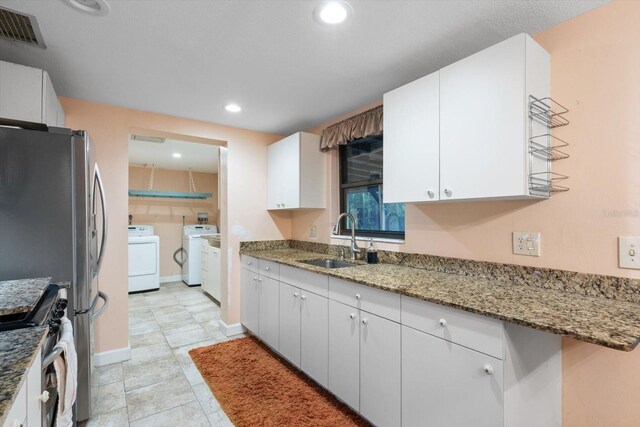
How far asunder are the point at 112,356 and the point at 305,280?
72.6 inches

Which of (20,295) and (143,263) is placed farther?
(143,263)

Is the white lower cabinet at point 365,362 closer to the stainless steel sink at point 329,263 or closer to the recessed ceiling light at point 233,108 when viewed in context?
the stainless steel sink at point 329,263

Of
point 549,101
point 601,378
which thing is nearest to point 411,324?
point 601,378

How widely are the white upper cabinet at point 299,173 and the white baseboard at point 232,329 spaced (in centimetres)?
132

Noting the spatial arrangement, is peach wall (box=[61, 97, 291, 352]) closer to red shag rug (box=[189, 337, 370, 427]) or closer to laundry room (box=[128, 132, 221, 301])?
red shag rug (box=[189, 337, 370, 427])

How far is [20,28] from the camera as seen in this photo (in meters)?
1.53

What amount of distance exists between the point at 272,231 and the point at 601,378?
283 centimetres

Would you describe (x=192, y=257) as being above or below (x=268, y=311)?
above

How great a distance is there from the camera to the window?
8.27 feet

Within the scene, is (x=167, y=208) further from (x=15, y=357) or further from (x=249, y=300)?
(x=15, y=357)

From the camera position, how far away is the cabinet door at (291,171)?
→ 9.61ft

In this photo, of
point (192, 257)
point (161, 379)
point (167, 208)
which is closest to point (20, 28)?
point (161, 379)

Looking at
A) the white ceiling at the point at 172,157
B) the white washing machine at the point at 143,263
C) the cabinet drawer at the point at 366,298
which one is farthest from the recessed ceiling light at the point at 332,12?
the white washing machine at the point at 143,263

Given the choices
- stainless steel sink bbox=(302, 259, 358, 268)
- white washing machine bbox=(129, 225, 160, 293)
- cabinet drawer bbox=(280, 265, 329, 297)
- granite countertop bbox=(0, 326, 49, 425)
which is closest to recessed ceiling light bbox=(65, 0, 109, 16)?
granite countertop bbox=(0, 326, 49, 425)
